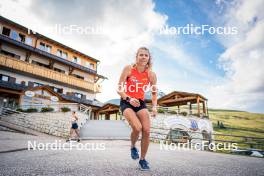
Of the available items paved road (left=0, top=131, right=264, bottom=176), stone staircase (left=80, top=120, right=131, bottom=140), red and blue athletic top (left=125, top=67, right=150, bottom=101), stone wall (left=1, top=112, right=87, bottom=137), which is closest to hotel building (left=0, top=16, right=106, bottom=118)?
stone wall (left=1, top=112, right=87, bottom=137)

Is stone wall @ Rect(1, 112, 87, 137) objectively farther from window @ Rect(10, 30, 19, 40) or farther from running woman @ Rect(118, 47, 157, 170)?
running woman @ Rect(118, 47, 157, 170)

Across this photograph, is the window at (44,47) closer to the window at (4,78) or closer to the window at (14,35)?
the window at (14,35)

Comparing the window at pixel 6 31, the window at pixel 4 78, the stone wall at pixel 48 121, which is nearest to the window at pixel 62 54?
the window at pixel 6 31

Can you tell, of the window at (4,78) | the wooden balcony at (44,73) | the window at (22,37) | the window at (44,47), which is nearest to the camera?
the wooden balcony at (44,73)

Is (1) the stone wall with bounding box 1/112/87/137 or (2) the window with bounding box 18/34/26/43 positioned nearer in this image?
(1) the stone wall with bounding box 1/112/87/137

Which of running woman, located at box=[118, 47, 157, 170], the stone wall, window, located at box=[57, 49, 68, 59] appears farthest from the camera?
window, located at box=[57, 49, 68, 59]

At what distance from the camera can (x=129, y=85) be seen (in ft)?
11.9

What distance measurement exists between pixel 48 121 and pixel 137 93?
14.7 metres

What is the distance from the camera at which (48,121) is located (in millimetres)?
16250

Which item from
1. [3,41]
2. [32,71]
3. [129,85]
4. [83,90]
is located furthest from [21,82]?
[129,85]

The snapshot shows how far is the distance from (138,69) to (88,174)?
1958 millimetres

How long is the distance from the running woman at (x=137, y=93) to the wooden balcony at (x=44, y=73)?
2088cm

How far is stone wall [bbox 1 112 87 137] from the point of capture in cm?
1555

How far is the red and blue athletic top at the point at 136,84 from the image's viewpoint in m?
3.55
